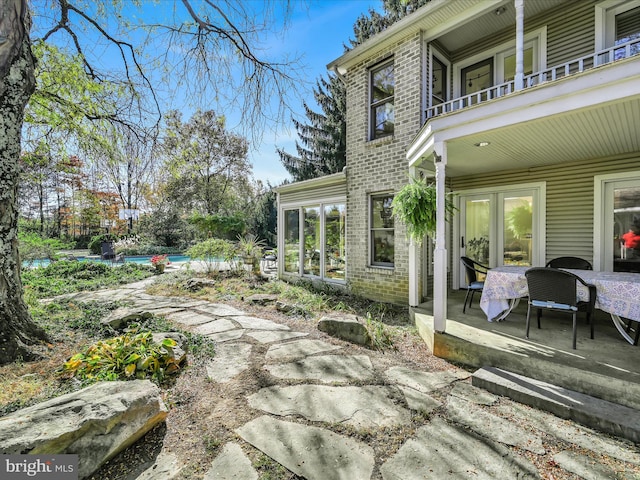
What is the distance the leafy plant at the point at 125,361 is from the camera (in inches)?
113

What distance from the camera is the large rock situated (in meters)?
1.64

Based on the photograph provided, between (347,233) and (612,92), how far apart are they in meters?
4.85

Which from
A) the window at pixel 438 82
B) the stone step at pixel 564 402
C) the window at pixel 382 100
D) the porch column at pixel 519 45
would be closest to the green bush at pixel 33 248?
the window at pixel 382 100

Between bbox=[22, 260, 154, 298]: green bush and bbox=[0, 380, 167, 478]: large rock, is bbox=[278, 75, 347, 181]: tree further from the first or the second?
bbox=[0, 380, 167, 478]: large rock

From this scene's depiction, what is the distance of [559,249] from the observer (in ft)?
17.5

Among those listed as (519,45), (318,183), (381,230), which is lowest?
(381,230)

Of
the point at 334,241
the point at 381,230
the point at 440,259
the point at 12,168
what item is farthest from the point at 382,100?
the point at 12,168

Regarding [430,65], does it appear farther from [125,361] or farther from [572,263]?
[125,361]

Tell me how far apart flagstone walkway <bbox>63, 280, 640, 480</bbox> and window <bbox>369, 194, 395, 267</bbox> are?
319 cm

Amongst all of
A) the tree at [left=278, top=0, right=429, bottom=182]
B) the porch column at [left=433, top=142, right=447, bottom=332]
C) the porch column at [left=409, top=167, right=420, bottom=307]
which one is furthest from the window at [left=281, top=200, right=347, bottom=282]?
the tree at [left=278, top=0, right=429, bottom=182]

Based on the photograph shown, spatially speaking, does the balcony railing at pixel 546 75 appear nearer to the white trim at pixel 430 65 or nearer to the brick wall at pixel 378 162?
the white trim at pixel 430 65

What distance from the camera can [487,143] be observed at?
416 centimetres

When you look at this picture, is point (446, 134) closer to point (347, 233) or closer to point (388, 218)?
point (388, 218)

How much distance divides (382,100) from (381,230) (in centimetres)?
273
